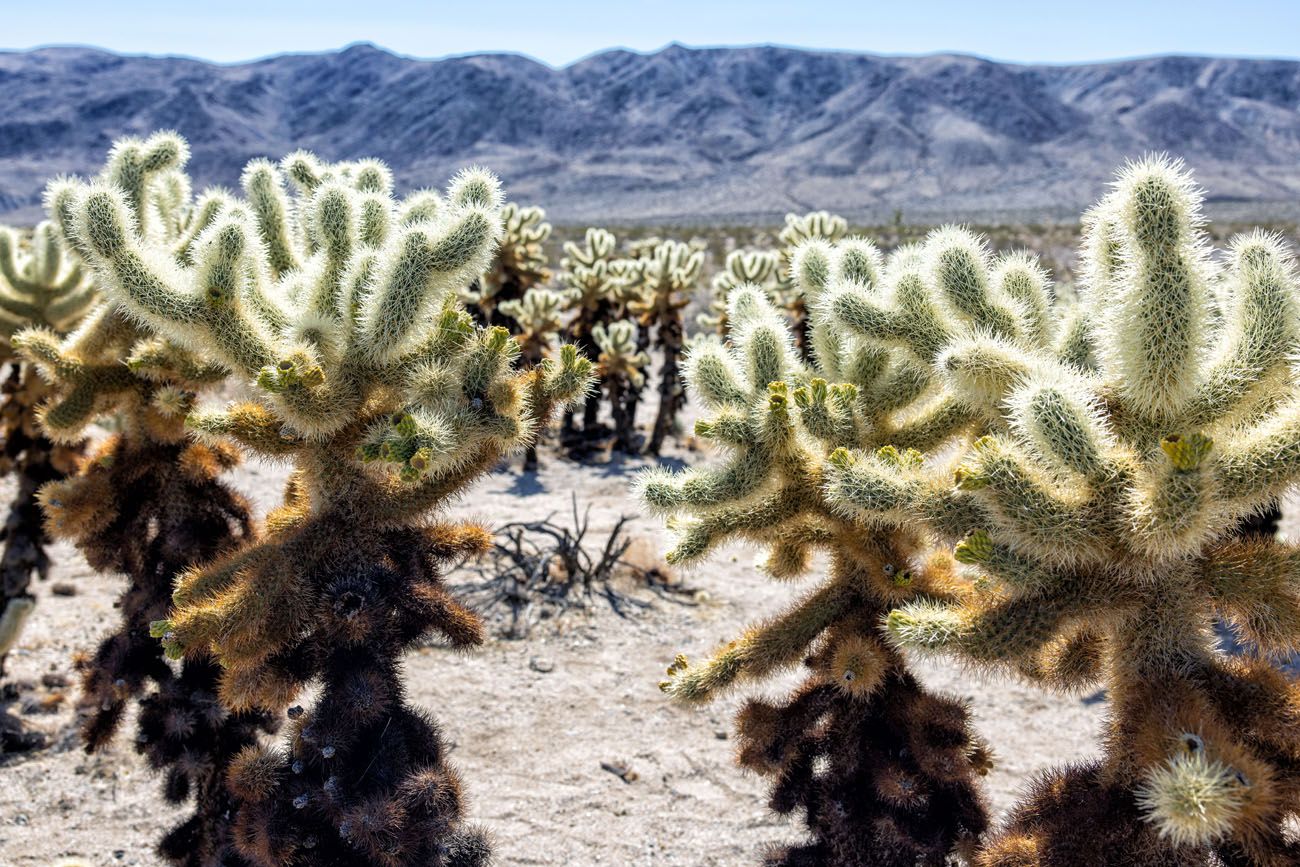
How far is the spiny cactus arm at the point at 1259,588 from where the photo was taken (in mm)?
2148

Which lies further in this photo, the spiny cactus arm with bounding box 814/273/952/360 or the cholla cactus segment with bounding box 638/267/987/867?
the cholla cactus segment with bounding box 638/267/987/867

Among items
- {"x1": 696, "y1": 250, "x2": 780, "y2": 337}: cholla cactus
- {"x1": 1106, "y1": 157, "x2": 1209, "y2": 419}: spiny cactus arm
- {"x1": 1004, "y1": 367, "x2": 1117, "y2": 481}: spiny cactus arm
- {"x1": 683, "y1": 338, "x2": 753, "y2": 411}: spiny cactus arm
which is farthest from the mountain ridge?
{"x1": 1004, "y1": 367, "x2": 1117, "y2": 481}: spiny cactus arm

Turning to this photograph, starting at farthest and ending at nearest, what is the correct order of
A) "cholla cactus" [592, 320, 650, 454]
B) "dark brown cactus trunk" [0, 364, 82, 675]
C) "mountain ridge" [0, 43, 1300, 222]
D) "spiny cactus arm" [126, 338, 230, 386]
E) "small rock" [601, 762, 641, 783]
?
"mountain ridge" [0, 43, 1300, 222] → "cholla cactus" [592, 320, 650, 454] → "dark brown cactus trunk" [0, 364, 82, 675] → "small rock" [601, 762, 641, 783] → "spiny cactus arm" [126, 338, 230, 386]

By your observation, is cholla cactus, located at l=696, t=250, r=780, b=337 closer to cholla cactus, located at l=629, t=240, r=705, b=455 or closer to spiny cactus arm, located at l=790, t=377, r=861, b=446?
cholla cactus, located at l=629, t=240, r=705, b=455

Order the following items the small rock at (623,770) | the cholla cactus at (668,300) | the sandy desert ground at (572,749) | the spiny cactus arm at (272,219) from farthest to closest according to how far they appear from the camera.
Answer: the cholla cactus at (668,300)
the small rock at (623,770)
the sandy desert ground at (572,749)
the spiny cactus arm at (272,219)

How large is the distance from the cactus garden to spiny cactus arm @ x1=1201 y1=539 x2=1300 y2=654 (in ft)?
0.03

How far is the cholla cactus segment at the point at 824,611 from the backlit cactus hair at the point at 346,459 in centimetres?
51

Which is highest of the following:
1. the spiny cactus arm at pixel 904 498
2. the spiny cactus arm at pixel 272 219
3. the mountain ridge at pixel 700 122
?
the mountain ridge at pixel 700 122

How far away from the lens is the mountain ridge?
89438 mm

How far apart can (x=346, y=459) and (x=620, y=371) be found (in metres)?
8.38

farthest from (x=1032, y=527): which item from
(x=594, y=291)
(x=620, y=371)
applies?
(x=594, y=291)

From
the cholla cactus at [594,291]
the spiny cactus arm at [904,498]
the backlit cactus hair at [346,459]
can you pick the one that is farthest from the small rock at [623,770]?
the cholla cactus at [594,291]

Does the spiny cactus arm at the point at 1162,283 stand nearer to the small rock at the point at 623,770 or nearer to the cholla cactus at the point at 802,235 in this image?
the small rock at the point at 623,770

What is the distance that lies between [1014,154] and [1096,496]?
110 meters
